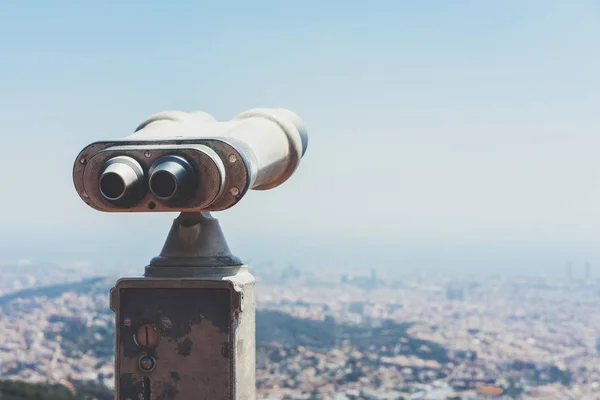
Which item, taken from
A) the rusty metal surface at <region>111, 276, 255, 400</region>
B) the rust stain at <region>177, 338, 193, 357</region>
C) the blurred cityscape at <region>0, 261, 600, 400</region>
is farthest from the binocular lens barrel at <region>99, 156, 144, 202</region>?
the blurred cityscape at <region>0, 261, 600, 400</region>

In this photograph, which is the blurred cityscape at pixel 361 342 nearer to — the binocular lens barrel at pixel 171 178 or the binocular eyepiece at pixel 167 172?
the binocular eyepiece at pixel 167 172

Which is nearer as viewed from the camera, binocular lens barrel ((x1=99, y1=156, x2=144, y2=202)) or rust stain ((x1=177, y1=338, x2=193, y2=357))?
binocular lens barrel ((x1=99, y1=156, x2=144, y2=202))

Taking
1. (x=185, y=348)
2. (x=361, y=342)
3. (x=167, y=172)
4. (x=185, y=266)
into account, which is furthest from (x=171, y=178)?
(x=361, y=342)

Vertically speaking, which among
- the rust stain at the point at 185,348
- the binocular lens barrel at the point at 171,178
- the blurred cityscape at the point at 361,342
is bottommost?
the blurred cityscape at the point at 361,342

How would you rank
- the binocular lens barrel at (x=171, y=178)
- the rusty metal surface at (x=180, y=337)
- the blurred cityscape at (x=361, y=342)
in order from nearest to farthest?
the binocular lens barrel at (x=171, y=178)
the rusty metal surface at (x=180, y=337)
the blurred cityscape at (x=361, y=342)

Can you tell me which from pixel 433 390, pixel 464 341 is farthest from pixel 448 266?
pixel 433 390

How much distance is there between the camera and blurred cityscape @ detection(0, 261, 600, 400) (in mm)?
37344

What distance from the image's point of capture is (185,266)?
125 inches

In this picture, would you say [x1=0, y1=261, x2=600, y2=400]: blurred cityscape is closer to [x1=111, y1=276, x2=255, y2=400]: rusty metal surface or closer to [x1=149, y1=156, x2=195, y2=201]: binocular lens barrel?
[x1=111, y1=276, x2=255, y2=400]: rusty metal surface

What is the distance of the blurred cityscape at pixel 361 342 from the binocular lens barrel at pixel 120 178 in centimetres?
2703

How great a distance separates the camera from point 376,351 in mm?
47812

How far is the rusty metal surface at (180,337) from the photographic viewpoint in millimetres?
3059

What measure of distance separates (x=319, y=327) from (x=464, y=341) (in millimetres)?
7755

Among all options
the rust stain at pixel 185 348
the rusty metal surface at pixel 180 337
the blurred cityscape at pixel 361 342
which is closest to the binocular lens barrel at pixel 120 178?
the rusty metal surface at pixel 180 337
